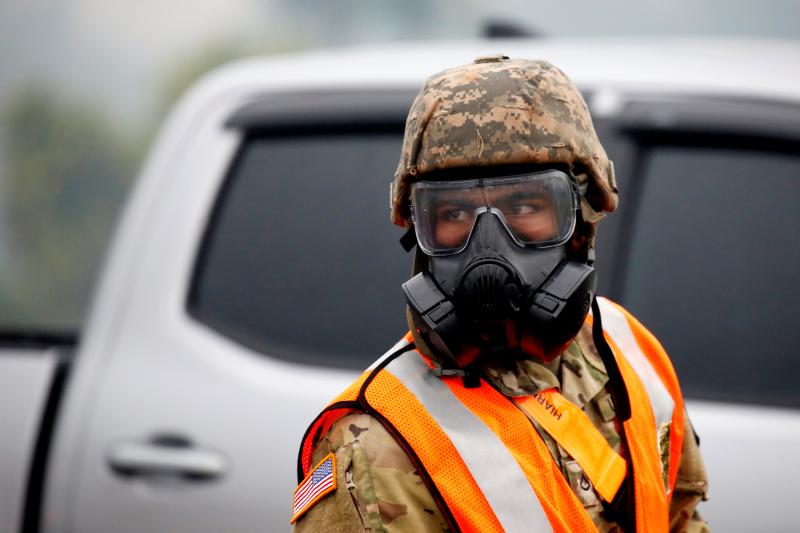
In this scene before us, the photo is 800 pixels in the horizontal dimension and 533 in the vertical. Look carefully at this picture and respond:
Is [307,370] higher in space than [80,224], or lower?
lower

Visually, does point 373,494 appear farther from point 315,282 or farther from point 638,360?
point 315,282

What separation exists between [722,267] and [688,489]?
0.75 meters

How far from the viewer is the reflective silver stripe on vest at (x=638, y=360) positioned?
74.1 inches

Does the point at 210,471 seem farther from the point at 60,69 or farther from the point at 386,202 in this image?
the point at 60,69

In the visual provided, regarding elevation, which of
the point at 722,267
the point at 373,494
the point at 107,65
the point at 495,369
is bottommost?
the point at 373,494

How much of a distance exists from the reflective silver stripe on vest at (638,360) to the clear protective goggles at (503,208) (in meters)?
0.30

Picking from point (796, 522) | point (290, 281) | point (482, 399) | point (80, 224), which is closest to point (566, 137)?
point (482, 399)

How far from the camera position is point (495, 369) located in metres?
1.73

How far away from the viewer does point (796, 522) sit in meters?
2.31

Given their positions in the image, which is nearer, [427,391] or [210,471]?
[427,391]

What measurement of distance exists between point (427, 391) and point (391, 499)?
17 cm

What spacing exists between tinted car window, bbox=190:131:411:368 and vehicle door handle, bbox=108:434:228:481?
0.28 m

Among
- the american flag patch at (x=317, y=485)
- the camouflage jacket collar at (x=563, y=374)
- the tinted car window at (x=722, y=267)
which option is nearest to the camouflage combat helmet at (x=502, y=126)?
the camouflage jacket collar at (x=563, y=374)

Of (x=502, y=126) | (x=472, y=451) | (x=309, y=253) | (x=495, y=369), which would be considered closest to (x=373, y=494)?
(x=472, y=451)
